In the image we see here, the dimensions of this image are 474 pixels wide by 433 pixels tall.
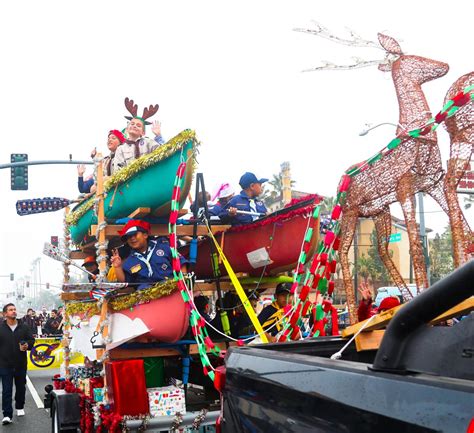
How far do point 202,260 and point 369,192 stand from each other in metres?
2.78

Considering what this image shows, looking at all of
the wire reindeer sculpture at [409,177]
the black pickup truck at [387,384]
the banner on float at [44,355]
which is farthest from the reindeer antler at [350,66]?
the banner on float at [44,355]

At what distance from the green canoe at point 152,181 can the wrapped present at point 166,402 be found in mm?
1909

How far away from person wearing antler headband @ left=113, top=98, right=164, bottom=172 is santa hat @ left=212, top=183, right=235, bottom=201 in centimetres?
89

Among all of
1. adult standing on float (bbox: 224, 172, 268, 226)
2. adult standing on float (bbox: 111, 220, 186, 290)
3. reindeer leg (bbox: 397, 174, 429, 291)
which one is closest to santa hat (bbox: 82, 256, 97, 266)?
adult standing on float (bbox: 111, 220, 186, 290)

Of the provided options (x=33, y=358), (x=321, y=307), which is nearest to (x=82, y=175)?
(x=321, y=307)

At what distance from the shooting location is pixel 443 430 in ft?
4.46

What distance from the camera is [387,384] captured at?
1.59 m

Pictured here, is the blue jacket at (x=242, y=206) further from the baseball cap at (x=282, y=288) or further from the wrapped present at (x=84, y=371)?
the wrapped present at (x=84, y=371)

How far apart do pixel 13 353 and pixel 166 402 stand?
5837 mm

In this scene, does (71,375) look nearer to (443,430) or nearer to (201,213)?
(201,213)

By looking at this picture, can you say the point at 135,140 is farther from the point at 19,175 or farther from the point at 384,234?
the point at 19,175

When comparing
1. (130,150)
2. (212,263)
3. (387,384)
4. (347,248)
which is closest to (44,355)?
(130,150)

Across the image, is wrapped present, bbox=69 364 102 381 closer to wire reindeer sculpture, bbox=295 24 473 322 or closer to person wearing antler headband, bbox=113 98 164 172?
person wearing antler headband, bbox=113 98 164 172

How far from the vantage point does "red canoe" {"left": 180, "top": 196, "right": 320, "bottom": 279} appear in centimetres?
662
